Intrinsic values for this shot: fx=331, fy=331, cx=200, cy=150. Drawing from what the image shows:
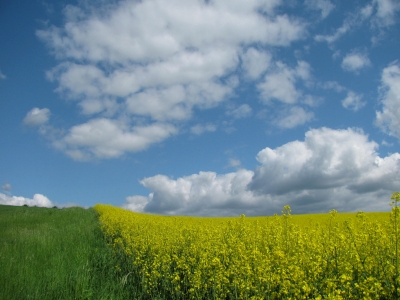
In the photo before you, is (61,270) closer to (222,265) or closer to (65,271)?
(65,271)

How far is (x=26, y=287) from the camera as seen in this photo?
8383 millimetres

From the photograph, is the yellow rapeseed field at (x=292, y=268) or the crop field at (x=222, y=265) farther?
the crop field at (x=222, y=265)

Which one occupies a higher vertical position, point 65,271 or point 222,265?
point 222,265

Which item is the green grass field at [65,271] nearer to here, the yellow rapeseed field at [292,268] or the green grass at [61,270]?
the green grass at [61,270]

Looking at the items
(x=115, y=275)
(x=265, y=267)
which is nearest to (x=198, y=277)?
(x=265, y=267)

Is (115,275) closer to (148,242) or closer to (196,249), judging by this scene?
(148,242)

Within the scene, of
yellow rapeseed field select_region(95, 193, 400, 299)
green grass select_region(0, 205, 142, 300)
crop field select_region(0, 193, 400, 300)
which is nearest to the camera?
yellow rapeseed field select_region(95, 193, 400, 299)

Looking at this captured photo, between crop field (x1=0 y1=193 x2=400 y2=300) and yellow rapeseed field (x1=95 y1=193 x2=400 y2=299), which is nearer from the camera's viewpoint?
yellow rapeseed field (x1=95 y1=193 x2=400 y2=299)

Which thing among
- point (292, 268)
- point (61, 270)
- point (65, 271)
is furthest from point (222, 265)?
point (61, 270)

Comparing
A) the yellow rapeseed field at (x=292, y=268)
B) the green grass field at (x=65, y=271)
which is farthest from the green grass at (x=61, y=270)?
the yellow rapeseed field at (x=292, y=268)

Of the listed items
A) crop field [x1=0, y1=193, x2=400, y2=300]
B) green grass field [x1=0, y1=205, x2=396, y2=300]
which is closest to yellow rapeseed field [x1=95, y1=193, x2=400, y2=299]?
crop field [x1=0, y1=193, x2=400, y2=300]

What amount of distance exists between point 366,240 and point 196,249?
4197 millimetres

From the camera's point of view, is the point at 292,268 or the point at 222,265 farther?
the point at 222,265

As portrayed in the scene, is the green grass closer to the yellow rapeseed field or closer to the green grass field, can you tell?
the green grass field
